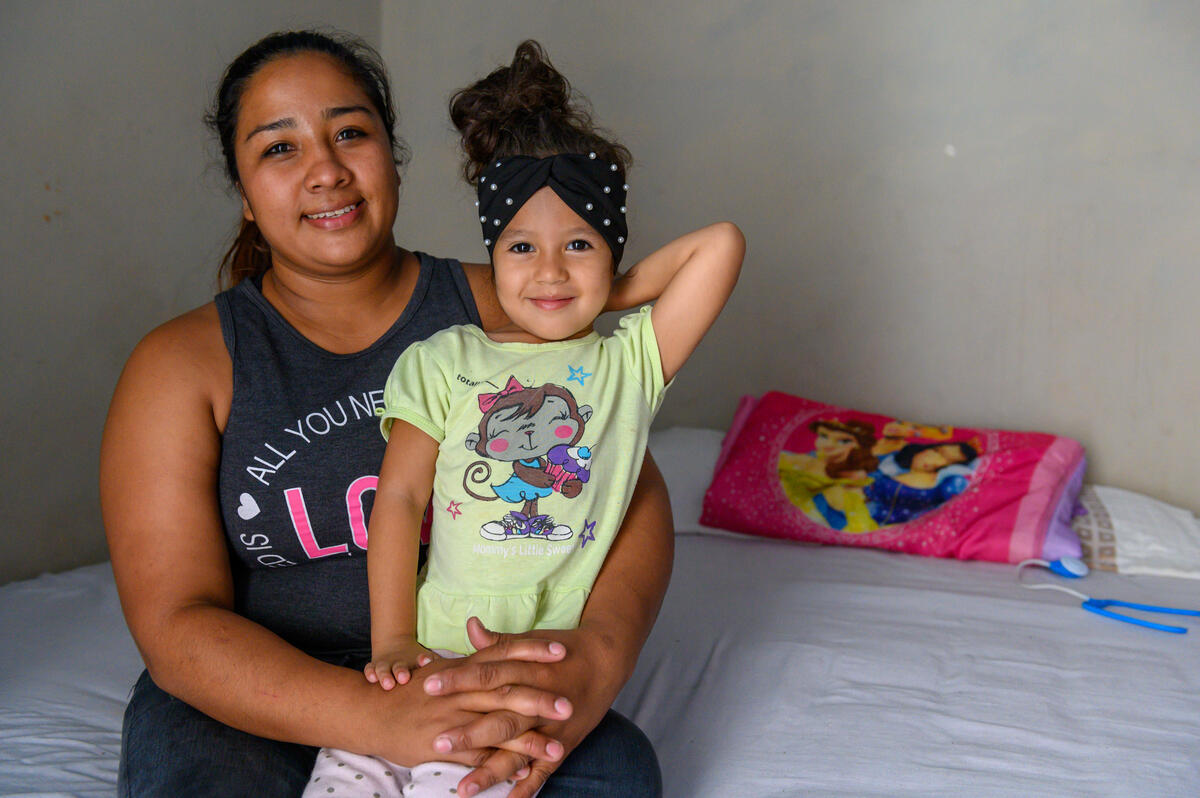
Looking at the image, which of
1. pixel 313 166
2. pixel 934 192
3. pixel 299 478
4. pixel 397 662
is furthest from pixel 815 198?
pixel 397 662

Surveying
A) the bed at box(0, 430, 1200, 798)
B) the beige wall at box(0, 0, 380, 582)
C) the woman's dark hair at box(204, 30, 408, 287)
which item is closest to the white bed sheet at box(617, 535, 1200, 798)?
the bed at box(0, 430, 1200, 798)

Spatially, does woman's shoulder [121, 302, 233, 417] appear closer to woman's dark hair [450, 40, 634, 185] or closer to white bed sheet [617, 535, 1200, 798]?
woman's dark hair [450, 40, 634, 185]

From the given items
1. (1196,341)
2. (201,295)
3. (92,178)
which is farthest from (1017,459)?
(92,178)

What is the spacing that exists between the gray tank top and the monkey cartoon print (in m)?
0.20

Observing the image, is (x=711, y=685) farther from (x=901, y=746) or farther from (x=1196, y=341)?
(x=1196, y=341)

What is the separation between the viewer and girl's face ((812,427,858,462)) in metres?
2.56

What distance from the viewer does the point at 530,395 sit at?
4.19 feet

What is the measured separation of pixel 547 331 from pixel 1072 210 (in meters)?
1.83

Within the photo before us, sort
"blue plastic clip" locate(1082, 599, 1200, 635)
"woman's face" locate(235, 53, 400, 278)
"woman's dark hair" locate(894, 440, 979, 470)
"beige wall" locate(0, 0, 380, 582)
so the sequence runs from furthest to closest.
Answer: "woman's dark hair" locate(894, 440, 979, 470) < "beige wall" locate(0, 0, 380, 582) < "blue plastic clip" locate(1082, 599, 1200, 635) < "woman's face" locate(235, 53, 400, 278)

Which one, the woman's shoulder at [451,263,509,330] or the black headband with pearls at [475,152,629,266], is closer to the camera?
the black headband with pearls at [475,152,629,266]

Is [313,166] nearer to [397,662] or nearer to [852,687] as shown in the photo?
[397,662]

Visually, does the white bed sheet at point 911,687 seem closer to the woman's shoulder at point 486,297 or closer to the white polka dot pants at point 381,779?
the white polka dot pants at point 381,779

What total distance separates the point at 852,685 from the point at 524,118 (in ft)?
3.41

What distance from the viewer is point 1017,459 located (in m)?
2.45
